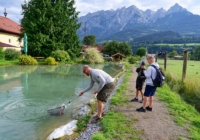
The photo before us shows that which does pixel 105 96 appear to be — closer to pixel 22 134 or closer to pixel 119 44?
pixel 22 134

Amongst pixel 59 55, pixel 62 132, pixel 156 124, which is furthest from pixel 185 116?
pixel 59 55

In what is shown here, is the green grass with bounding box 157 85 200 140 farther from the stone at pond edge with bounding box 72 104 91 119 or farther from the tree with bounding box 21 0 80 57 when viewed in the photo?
the tree with bounding box 21 0 80 57

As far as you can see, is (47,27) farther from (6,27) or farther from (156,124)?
(156,124)

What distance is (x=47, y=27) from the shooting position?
37.2m

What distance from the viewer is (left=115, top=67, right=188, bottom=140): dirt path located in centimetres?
458

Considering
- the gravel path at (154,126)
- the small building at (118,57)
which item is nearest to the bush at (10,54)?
the small building at (118,57)

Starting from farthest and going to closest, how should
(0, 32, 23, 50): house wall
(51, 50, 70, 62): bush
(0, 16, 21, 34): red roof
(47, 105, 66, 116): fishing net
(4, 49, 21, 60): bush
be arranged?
(0, 16, 21, 34): red roof → (0, 32, 23, 50): house wall → (51, 50, 70, 62): bush → (4, 49, 21, 60): bush → (47, 105, 66, 116): fishing net

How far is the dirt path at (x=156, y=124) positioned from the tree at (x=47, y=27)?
32.2 m

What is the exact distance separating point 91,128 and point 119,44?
52.9m

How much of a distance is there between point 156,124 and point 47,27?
35.1 metres

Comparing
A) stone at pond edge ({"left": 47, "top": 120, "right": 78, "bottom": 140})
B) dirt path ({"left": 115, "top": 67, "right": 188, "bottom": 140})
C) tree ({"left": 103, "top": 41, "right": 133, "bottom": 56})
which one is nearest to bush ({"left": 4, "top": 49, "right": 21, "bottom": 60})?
dirt path ({"left": 115, "top": 67, "right": 188, "bottom": 140})

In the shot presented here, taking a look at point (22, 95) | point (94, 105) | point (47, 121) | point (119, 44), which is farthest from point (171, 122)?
point (119, 44)

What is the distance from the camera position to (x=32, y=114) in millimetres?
7461

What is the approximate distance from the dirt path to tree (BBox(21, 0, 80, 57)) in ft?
106
